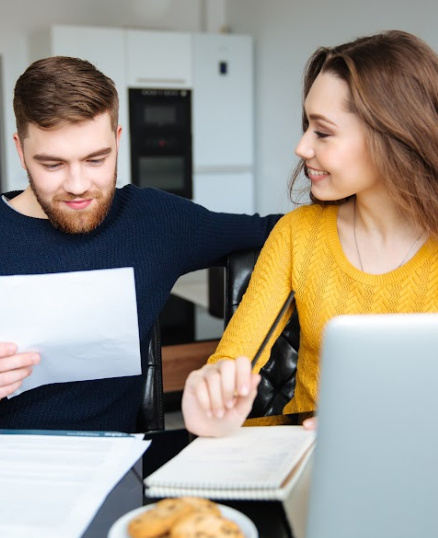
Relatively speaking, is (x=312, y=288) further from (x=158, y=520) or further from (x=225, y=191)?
(x=225, y=191)

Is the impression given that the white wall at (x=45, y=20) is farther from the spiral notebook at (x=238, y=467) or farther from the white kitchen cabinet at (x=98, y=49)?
the spiral notebook at (x=238, y=467)

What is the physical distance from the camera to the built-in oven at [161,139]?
17.1ft

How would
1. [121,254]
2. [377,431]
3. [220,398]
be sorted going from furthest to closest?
[121,254] < [220,398] < [377,431]

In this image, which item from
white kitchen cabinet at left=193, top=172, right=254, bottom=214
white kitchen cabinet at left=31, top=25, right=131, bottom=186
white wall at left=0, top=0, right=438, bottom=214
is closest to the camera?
white kitchen cabinet at left=31, top=25, right=131, bottom=186

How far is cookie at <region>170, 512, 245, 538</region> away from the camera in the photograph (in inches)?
25.6

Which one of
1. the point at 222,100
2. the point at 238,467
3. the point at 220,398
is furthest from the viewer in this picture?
the point at 222,100

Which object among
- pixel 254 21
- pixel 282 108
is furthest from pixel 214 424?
pixel 254 21

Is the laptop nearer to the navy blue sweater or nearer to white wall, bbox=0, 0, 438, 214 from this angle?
the navy blue sweater

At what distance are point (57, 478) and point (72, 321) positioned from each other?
1.24 feet

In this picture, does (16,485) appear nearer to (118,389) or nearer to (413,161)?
(118,389)

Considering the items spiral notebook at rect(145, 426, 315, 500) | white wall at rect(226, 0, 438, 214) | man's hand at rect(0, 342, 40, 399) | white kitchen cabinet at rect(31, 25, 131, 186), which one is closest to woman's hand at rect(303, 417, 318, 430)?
spiral notebook at rect(145, 426, 315, 500)

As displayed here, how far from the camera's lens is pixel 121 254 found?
5.06ft

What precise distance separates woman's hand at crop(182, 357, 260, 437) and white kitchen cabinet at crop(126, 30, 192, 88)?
4.43m

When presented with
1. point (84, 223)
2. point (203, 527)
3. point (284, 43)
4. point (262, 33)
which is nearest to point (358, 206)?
point (84, 223)
